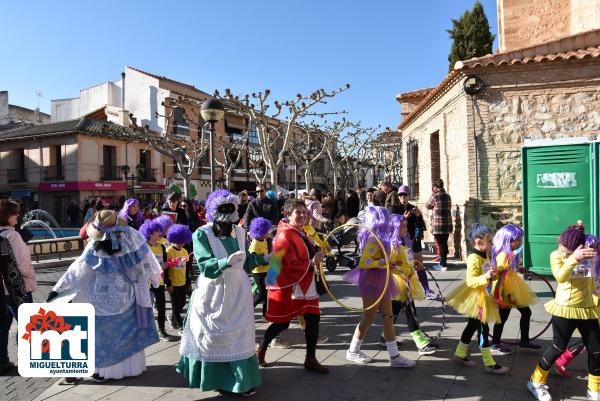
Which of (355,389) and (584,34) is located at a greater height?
(584,34)

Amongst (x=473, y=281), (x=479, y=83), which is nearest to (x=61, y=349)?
(x=473, y=281)

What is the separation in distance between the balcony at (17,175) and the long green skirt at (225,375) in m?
36.1

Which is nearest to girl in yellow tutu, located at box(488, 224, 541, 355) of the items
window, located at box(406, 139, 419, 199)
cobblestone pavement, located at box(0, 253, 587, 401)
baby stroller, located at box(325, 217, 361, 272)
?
cobblestone pavement, located at box(0, 253, 587, 401)

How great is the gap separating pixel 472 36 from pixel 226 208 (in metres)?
25.1

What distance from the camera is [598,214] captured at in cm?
809

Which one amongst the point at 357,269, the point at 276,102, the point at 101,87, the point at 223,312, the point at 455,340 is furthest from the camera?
the point at 101,87

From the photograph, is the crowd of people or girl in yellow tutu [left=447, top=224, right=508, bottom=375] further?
girl in yellow tutu [left=447, top=224, right=508, bottom=375]

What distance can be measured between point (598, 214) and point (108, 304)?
796 cm

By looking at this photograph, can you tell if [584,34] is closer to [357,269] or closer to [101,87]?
[357,269]

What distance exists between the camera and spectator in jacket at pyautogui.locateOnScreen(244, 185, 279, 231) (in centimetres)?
852

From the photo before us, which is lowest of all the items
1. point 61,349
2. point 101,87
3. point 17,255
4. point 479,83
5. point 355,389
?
point 355,389

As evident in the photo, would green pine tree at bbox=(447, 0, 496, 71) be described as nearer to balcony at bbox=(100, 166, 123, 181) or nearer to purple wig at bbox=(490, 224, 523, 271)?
purple wig at bbox=(490, 224, 523, 271)

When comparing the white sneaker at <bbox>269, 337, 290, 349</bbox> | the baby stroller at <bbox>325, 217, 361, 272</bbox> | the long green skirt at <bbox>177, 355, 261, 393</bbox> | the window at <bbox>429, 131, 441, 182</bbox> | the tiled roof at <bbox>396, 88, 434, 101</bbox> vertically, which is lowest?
the white sneaker at <bbox>269, 337, 290, 349</bbox>

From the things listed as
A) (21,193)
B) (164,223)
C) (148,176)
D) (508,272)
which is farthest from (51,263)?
(21,193)
